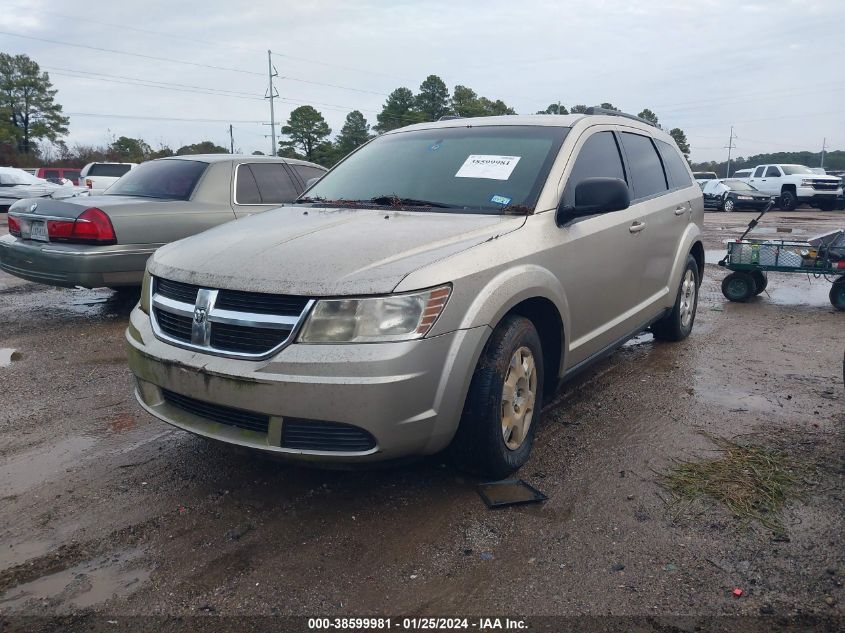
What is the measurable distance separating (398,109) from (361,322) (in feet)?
193

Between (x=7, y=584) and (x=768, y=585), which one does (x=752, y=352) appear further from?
(x=7, y=584)

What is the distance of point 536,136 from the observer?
4.04 metres

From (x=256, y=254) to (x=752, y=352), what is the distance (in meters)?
4.48

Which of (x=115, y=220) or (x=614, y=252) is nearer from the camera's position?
(x=614, y=252)

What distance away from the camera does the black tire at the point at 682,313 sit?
5.74 metres

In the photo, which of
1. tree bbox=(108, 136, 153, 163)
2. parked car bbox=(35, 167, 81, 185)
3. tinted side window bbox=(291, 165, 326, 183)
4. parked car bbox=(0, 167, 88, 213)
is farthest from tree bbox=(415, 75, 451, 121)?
tinted side window bbox=(291, 165, 326, 183)

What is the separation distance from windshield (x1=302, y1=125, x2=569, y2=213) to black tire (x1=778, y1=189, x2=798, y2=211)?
27884mm

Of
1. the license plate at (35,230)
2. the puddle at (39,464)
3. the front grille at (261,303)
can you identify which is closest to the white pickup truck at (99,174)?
the license plate at (35,230)

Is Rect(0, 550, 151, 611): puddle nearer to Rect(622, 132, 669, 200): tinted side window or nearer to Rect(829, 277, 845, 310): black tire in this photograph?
Rect(622, 132, 669, 200): tinted side window

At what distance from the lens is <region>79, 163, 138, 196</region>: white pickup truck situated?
79.1ft

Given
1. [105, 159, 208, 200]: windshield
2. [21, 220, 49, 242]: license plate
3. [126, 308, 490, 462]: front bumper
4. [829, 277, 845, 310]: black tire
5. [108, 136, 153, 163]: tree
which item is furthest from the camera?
[108, 136, 153, 163]: tree

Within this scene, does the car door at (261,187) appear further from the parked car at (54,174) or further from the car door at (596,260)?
the parked car at (54,174)

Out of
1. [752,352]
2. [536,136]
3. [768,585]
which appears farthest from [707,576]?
[752,352]

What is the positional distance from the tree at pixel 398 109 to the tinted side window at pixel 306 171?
170 feet
